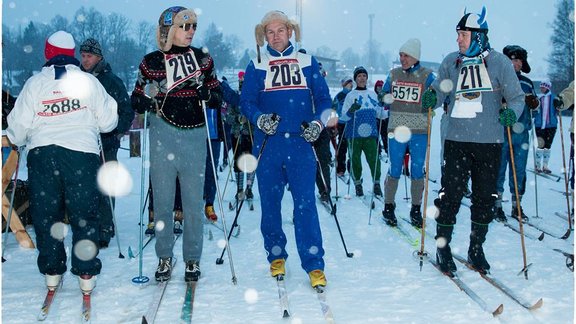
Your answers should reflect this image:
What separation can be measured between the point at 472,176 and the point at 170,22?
2975 millimetres

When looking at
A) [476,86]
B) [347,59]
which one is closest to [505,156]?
[476,86]

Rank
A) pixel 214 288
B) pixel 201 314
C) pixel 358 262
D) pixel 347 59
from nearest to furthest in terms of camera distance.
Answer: pixel 201 314 < pixel 214 288 < pixel 358 262 < pixel 347 59

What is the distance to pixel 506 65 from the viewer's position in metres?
4.34

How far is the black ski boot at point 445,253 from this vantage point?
4.55 m

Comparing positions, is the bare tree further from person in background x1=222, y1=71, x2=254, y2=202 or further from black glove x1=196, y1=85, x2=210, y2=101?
black glove x1=196, y1=85, x2=210, y2=101

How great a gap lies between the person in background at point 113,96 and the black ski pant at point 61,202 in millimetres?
1311

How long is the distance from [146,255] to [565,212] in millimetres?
5858

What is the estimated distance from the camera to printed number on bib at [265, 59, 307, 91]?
436 cm

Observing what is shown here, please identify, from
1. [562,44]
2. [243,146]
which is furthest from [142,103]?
[562,44]

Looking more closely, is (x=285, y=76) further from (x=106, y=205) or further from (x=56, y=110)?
(x=106, y=205)

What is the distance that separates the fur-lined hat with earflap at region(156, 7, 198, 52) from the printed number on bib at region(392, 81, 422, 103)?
127 inches

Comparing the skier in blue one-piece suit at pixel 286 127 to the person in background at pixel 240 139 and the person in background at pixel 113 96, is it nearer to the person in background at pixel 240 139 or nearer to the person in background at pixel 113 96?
the person in background at pixel 113 96

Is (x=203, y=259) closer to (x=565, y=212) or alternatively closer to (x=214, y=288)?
(x=214, y=288)

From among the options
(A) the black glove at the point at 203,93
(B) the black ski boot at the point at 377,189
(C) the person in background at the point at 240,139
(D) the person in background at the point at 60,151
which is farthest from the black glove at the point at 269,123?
(B) the black ski boot at the point at 377,189
